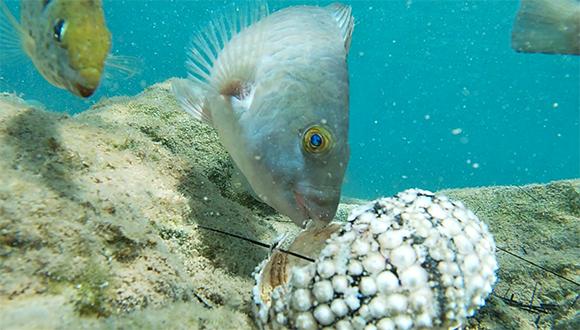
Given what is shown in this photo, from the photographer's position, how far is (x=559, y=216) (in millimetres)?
4355

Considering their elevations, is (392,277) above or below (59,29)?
below

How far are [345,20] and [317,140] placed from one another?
1.68 metres

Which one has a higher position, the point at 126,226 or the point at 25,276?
the point at 25,276

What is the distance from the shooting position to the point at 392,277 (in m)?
1.99

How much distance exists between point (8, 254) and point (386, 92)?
91.9 meters

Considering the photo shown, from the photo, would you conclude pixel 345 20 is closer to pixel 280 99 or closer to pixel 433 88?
pixel 280 99

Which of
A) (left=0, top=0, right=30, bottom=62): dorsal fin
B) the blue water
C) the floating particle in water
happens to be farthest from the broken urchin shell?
the floating particle in water

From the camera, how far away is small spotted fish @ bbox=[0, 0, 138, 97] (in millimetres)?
2252

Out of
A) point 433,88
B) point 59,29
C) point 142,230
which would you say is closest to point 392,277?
point 142,230

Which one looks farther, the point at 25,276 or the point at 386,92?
the point at 386,92

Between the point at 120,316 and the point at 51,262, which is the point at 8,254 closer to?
the point at 51,262

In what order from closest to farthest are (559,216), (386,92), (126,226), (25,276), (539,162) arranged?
(25,276) → (126,226) → (559,216) → (386,92) → (539,162)

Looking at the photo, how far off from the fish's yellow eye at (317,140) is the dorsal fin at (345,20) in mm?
1102

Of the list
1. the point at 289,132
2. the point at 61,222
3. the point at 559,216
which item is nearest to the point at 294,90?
the point at 289,132
